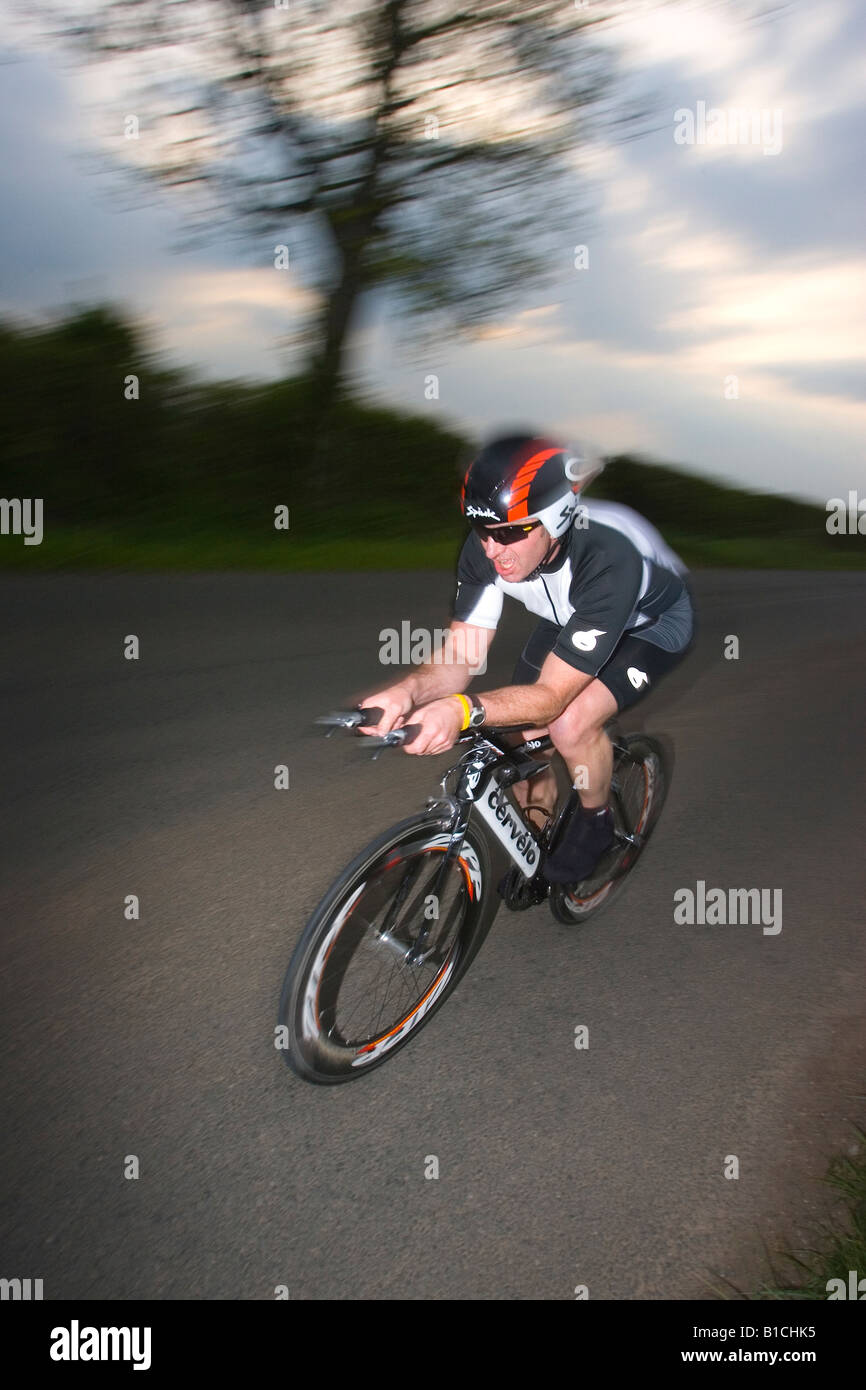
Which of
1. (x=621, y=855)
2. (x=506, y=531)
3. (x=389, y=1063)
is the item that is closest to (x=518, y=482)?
(x=506, y=531)

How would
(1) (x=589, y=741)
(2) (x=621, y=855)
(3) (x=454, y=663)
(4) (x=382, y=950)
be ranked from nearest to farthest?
(4) (x=382, y=950) < (3) (x=454, y=663) < (1) (x=589, y=741) < (2) (x=621, y=855)

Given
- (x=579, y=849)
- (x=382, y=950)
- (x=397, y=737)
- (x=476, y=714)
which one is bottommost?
(x=382, y=950)

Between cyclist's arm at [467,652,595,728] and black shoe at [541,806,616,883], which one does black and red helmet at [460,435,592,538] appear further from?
black shoe at [541,806,616,883]

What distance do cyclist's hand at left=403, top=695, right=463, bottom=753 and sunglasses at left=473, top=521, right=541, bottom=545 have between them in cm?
61

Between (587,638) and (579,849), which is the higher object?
(587,638)

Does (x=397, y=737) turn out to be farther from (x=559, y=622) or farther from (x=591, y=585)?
(x=559, y=622)

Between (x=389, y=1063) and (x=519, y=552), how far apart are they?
5.45 feet

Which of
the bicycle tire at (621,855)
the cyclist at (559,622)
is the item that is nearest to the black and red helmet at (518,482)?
the cyclist at (559,622)

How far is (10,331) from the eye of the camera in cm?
1770

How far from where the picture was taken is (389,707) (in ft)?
9.62

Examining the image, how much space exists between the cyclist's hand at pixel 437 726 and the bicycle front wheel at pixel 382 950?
0.40 meters
